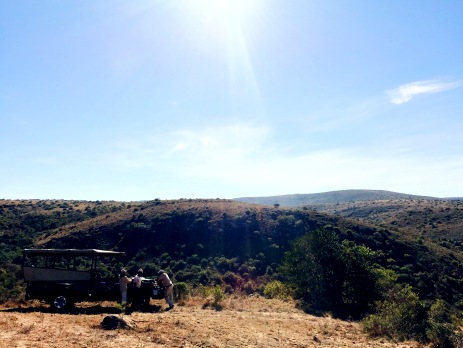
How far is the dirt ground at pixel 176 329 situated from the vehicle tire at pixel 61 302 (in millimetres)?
400

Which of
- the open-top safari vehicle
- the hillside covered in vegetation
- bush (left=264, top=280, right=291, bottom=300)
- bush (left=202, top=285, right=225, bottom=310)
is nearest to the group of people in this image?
the open-top safari vehicle

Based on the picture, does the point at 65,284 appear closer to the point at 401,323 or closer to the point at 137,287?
the point at 137,287

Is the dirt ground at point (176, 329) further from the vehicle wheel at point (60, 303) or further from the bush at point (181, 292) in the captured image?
the bush at point (181, 292)

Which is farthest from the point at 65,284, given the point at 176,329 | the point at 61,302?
the point at 176,329

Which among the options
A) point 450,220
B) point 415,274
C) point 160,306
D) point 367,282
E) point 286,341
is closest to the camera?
point 286,341

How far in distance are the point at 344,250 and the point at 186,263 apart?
30106mm

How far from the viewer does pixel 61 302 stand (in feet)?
52.4

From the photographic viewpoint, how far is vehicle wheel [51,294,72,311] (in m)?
15.9

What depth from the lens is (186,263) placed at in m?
50.9

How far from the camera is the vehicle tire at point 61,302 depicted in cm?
1587

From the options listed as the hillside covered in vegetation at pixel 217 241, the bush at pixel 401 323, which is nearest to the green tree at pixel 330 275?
the bush at pixel 401 323

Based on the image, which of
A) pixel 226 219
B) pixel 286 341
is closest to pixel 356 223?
pixel 226 219

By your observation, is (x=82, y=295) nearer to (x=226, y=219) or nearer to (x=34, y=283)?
(x=34, y=283)

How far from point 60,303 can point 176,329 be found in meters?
6.30
